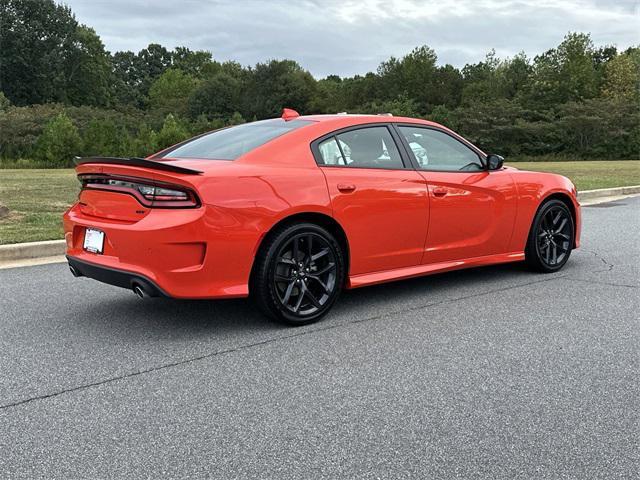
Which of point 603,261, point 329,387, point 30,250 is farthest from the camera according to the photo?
point 30,250

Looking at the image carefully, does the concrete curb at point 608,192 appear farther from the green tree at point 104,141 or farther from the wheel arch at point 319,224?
the green tree at point 104,141

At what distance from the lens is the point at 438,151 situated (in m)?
5.62

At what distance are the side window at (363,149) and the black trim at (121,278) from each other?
1.54m

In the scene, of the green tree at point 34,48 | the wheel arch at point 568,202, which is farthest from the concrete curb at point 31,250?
the green tree at point 34,48

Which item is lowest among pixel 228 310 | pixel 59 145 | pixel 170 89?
pixel 59 145

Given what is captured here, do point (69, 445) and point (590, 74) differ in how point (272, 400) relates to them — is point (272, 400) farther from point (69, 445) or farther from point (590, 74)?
point (590, 74)

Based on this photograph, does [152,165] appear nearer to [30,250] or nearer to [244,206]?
[244,206]

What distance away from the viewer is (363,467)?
2617 mm

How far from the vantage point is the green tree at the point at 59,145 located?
3175 centimetres

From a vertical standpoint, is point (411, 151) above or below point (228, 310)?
above

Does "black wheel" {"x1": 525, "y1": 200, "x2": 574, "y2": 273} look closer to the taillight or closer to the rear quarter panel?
the rear quarter panel

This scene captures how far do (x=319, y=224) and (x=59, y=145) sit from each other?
100.0 ft

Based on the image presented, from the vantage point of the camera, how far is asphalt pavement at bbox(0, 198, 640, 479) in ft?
8.82

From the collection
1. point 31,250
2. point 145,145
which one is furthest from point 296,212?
point 145,145
